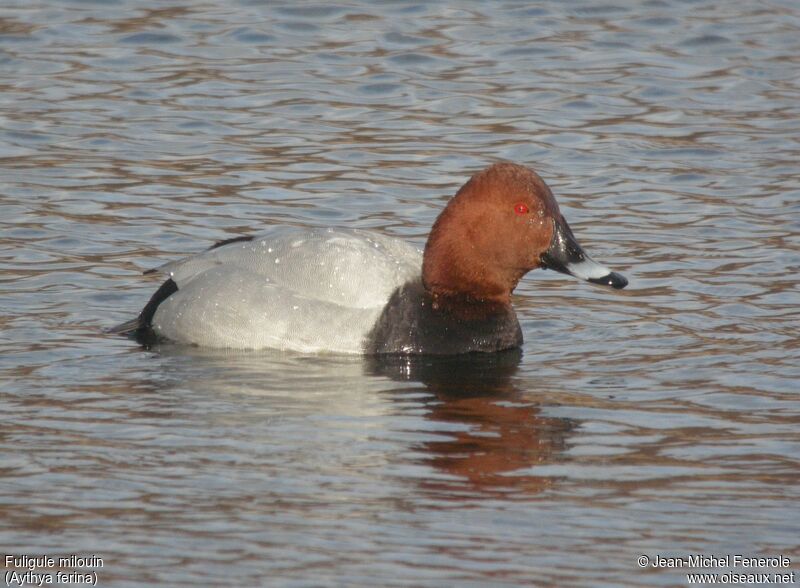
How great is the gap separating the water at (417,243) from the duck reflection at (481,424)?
0.02 m

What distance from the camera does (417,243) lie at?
9.38 m

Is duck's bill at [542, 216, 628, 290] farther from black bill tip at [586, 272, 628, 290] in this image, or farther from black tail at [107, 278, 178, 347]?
black tail at [107, 278, 178, 347]

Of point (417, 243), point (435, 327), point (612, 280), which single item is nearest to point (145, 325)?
point (435, 327)

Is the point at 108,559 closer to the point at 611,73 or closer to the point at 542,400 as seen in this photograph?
the point at 542,400

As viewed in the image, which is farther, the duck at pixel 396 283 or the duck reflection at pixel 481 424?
the duck at pixel 396 283

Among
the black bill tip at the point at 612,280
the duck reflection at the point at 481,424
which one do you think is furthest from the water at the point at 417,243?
the black bill tip at the point at 612,280

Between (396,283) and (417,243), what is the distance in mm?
1648

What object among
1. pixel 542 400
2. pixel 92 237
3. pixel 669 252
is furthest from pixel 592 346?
pixel 92 237

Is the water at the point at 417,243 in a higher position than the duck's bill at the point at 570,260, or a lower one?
lower

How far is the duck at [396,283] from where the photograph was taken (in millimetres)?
7684

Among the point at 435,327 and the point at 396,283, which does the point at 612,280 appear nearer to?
the point at 435,327

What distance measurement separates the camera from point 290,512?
5348mm

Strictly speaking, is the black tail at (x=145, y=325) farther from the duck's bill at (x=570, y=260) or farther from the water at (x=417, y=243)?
the duck's bill at (x=570, y=260)

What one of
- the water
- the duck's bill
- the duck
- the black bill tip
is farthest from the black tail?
the black bill tip
